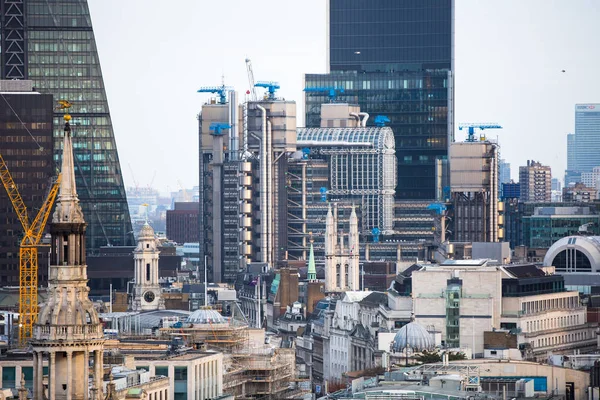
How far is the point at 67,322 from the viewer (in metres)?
94.8

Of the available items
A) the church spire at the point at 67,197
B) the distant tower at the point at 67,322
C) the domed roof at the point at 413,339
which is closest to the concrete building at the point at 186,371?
the domed roof at the point at 413,339

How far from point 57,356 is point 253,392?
240 feet

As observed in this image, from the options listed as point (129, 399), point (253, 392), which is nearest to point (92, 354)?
point (129, 399)

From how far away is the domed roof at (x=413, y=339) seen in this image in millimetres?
178875

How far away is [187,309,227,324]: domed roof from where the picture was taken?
188125 millimetres

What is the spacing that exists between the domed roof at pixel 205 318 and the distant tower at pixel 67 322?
92.0m

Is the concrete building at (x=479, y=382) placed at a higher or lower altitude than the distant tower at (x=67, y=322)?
lower

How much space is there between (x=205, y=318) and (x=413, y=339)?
1691 centimetres

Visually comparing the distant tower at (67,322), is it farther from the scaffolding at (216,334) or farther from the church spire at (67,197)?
the scaffolding at (216,334)

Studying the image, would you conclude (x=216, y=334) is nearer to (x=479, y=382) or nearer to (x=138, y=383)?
(x=479, y=382)

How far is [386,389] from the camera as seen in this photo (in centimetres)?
12800

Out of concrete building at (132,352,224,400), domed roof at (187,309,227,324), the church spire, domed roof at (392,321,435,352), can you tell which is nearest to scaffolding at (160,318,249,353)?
domed roof at (187,309,227,324)

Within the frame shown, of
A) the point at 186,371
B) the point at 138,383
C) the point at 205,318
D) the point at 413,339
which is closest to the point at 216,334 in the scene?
the point at 205,318

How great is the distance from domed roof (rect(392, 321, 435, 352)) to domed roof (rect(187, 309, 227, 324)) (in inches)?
541
